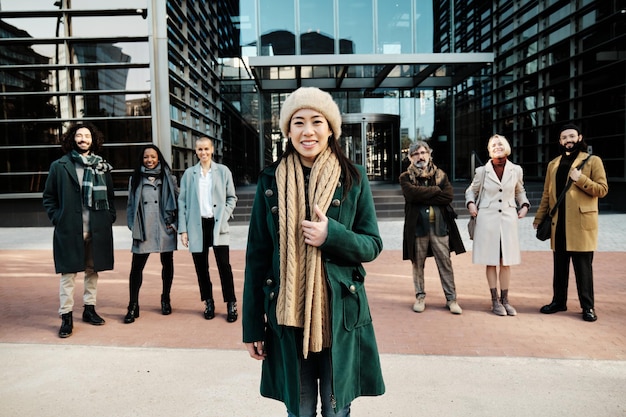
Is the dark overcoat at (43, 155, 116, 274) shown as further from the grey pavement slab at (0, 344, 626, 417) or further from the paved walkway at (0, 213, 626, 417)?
the grey pavement slab at (0, 344, 626, 417)

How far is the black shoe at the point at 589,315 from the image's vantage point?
479 centimetres

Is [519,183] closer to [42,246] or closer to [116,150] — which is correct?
[42,246]

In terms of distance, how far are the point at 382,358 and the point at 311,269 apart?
7.26 feet

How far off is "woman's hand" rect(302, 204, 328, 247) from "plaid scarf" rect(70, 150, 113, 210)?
371 cm

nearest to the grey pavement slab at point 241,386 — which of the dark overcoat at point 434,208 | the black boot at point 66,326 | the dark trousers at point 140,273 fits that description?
the black boot at point 66,326

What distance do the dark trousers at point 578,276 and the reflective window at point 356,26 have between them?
54.0 feet

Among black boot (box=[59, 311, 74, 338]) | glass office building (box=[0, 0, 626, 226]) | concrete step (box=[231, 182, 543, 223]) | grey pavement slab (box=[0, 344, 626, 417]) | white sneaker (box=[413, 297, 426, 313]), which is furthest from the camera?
concrete step (box=[231, 182, 543, 223])

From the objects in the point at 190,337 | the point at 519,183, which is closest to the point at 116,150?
the point at 190,337

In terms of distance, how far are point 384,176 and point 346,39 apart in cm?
630

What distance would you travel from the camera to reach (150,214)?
5.20 metres

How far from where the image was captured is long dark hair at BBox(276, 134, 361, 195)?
6.57ft

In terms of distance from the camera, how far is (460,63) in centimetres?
1627

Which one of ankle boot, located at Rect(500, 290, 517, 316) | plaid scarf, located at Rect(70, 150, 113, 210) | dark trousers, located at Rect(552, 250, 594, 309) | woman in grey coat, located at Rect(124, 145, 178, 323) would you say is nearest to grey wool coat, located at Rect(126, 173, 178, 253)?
woman in grey coat, located at Rect(124, 145, 178, 323)

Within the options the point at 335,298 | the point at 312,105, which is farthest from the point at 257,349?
the point at 312,105
